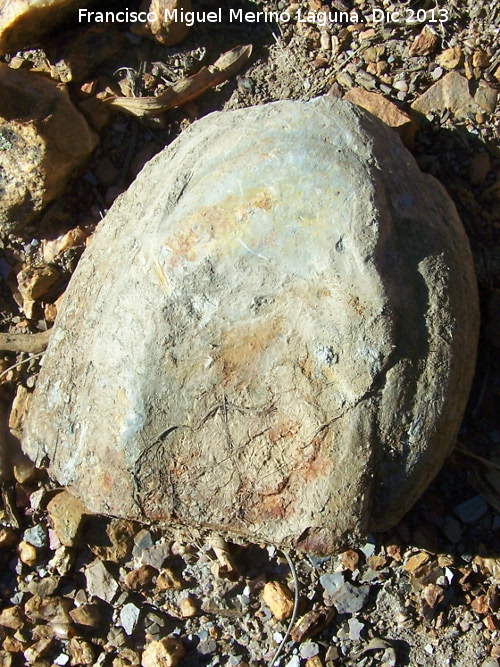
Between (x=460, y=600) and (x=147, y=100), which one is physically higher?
(x=147, y=100)

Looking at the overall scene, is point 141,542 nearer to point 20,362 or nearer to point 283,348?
point 20,362

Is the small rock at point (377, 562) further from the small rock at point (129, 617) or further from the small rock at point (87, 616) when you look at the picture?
the small rock at point (87, 616)

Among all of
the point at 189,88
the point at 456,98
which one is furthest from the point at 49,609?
the point at 456,98

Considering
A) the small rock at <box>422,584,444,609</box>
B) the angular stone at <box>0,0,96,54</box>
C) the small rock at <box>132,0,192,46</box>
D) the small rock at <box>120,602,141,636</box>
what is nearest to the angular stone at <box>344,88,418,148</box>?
the small rock at <box>132,0,192,46</box>

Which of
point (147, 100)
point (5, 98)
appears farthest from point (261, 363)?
point (5, 98)

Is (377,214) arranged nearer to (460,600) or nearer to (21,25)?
(460,600)

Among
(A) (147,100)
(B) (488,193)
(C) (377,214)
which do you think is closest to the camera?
(C) (377,214)
